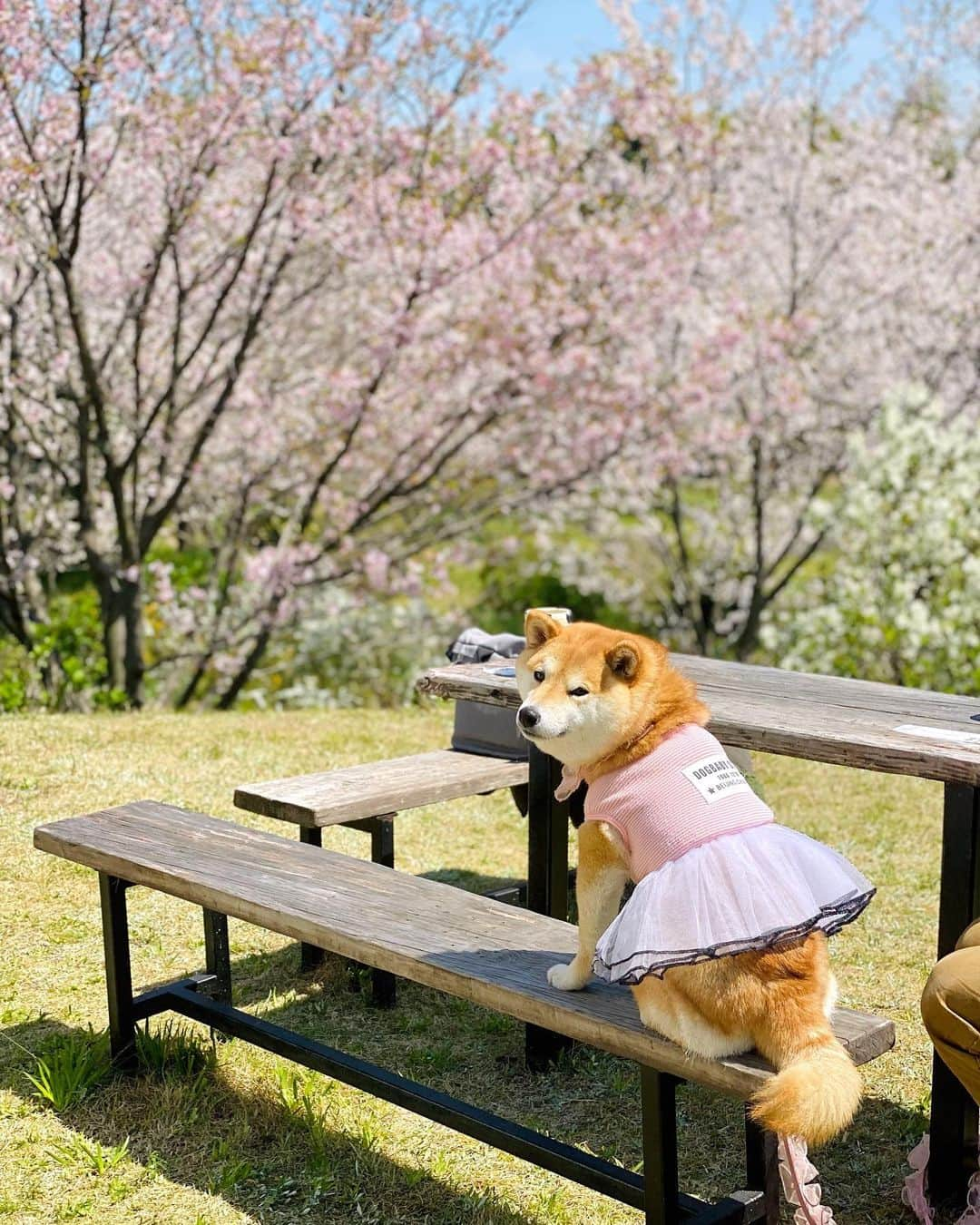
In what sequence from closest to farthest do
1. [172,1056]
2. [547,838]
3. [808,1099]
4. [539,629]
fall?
1. [808,1099]
2. [539,629]
3. [172,1056]
4. [547,838]

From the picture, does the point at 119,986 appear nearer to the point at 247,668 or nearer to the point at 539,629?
the point at 539,629

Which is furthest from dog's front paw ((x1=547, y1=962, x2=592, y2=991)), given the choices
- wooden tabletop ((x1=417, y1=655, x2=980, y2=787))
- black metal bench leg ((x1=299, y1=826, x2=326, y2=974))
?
black metal bench leg ((x1=299, y1=826, x2=326, y2=974))

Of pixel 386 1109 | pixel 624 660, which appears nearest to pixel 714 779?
pixel 624 660

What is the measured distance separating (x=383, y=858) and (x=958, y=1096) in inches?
66.1

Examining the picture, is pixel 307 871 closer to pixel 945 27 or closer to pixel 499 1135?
pixel 499 1135

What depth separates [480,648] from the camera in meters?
4.11

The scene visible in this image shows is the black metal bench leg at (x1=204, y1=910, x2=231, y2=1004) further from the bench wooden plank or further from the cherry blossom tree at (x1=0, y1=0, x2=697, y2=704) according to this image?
the cherry blossom tree at (x1=0, y1=0, x2=697, y2=704)

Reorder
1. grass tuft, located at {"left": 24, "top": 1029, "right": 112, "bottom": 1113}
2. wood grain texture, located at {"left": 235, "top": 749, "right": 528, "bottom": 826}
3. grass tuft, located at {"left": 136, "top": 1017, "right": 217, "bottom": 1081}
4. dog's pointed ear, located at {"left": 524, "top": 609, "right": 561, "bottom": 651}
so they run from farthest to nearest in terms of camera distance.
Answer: wood grain texture, located at {"left": 235, "top": 749, "right": 528, "bottom": 826}, grass tuft, located at {"left": 136, "top": 1017, "right": 217, "bottom": 1081}, grass tuft, located at {"left": 24, "top": 1029, "right": 112, "bottom": 1113}, dog's pointed ear, located at {"left": 524, "top": 609, "right": 561, "bottom": 651}

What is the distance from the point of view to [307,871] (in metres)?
3.02

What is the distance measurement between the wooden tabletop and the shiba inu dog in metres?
0.52

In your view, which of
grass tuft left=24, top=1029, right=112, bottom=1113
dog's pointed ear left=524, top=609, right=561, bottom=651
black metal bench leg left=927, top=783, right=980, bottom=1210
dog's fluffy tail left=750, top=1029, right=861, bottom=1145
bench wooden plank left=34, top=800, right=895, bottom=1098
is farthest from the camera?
grass tuft left=24, top=1029, right=112, bottom=1113

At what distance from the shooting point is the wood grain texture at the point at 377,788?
356 cm

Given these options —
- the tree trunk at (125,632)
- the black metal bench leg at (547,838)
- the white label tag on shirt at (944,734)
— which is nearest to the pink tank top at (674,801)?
the white label tag on shirt at (944,734)

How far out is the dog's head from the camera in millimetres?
2277
